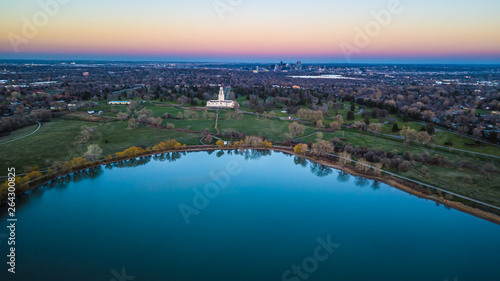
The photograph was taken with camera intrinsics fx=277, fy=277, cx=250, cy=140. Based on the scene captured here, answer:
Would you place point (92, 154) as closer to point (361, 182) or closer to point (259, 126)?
point (259, 126)

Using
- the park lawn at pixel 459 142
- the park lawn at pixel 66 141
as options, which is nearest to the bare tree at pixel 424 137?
the park lawn at pixel 459 142

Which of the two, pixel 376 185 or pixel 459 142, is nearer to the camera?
pixel 376 185

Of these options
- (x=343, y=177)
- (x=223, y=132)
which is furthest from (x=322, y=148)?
(x=223, y=132)

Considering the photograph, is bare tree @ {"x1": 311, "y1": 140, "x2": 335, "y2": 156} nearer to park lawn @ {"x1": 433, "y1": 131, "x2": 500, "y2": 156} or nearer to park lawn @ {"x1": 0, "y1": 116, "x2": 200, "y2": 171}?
park lawn @ {"x1": 0, "y1": 116, "x2": 200, "y2": 171}

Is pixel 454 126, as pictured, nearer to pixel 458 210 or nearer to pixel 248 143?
pixel 458 210

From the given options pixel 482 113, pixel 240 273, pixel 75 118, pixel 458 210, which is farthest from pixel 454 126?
pixel 75 118

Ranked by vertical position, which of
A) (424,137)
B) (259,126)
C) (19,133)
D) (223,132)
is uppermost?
(424,137)

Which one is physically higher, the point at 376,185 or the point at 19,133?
the point at 19,133

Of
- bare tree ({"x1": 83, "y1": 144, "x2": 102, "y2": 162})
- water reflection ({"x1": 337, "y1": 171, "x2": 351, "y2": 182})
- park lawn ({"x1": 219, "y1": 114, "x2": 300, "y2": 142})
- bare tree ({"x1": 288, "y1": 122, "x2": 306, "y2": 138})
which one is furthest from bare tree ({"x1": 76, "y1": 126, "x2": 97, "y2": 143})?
water reflection ({"x1": 337, "y1": 171, "x2": 351, "y2": 182})

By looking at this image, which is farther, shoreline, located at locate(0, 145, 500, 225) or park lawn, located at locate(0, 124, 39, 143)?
park lawn, located at locate(0, 124, 39, 143)
